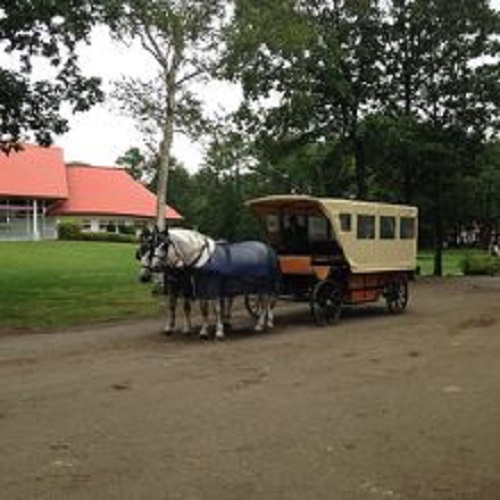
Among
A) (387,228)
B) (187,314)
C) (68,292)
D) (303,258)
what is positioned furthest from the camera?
(68,292)

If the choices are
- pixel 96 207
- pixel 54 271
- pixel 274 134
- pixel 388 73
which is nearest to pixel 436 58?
pixel 388 73

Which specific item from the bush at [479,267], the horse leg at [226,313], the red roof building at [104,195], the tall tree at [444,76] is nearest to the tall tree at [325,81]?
the tall tree at [444,76]

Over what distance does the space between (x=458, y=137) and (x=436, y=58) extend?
317cm

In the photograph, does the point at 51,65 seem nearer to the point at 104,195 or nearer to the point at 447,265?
the point at 447,265

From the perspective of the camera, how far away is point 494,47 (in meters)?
39.5

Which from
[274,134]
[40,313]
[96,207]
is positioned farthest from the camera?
[96,207]

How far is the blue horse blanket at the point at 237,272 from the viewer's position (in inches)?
711

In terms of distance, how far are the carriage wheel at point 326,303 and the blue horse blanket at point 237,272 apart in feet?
4.66

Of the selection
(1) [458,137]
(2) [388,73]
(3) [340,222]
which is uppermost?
(2) [388,73]

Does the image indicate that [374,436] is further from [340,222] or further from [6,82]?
[6,82]

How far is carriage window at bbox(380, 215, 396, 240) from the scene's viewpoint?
75.6 feet

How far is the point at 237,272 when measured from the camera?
61.0 ft

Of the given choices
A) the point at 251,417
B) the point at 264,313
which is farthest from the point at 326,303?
the point at 251,417

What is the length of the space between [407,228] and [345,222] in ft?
10.6
